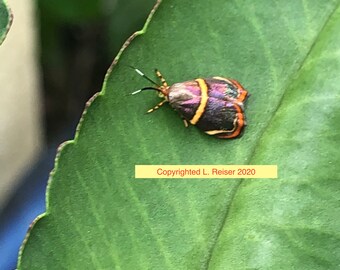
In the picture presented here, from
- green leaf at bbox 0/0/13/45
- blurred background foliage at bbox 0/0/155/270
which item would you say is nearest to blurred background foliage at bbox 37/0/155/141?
blurred background foliage at bbox 0/0/155/270

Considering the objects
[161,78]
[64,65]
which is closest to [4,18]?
[161,78]

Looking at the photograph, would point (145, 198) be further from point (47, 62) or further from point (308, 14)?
point (47, 62)

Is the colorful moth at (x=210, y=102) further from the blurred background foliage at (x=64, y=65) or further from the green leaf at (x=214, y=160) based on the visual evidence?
the blurred background foliage at (x=64, y=65)

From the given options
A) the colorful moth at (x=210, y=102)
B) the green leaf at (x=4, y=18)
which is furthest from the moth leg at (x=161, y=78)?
the green leaf at (x=4, y=18)

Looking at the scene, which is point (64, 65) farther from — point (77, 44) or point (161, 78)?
point (161, 78)

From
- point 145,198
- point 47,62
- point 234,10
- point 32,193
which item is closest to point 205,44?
point 234,10

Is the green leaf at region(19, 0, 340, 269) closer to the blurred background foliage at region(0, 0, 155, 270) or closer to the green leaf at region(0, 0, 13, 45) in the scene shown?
the green leaf at region(0, 0, 13, 45)

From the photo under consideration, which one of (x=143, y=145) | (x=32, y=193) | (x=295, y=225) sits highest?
(x=143, y=145)
